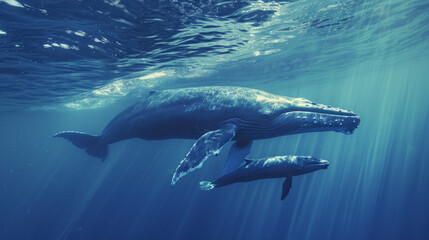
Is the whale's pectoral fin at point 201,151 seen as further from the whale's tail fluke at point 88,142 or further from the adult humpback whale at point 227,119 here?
the whale's tail fluke at point 88,142

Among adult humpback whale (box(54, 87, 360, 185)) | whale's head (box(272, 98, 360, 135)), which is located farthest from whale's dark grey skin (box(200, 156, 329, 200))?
whale's head (box(272, 98, 360, 135))

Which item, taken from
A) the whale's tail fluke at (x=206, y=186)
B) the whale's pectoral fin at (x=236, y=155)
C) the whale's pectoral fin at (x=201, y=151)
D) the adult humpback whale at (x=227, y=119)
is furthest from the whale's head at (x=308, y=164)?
the whale's pectoral fin at (x=201, y=151)

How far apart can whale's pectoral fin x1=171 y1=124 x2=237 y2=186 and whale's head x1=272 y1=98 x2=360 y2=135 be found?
1436 mm

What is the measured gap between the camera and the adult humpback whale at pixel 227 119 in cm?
566

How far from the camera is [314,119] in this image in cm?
584

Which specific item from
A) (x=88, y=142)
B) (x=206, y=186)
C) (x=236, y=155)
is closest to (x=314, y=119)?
(x=236, y=155)

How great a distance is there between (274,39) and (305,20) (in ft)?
10.7

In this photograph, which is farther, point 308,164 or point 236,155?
point 308,164

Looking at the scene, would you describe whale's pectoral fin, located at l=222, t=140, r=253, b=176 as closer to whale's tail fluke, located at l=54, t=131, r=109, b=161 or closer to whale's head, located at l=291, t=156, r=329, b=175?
whale's head, located at l=291, t=156, r=329, b=175

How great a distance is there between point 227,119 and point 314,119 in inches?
81.3

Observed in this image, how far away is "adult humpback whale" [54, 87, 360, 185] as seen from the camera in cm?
566

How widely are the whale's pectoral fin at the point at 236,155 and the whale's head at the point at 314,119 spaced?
36.9 inches

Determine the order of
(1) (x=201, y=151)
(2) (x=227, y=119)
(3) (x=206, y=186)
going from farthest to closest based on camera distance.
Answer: (3) (x=206, y=186) < (2) (x=227, y=119) < (1) (x=201, y=151)

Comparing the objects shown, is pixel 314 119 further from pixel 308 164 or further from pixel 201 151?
pixel 201 151
